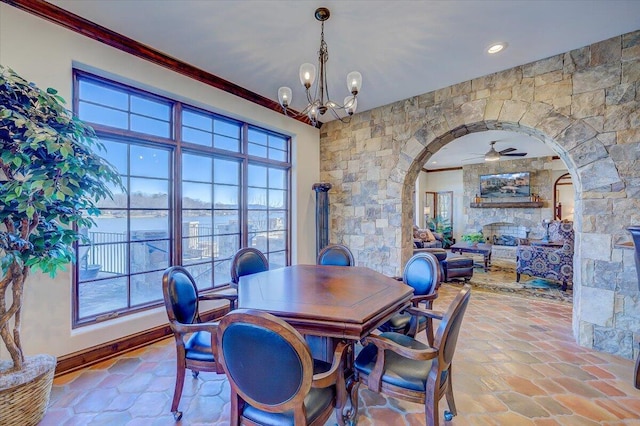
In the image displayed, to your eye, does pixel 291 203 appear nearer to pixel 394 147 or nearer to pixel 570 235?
pixel 394 147

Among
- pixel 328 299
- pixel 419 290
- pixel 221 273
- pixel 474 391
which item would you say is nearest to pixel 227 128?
pixel 221 273

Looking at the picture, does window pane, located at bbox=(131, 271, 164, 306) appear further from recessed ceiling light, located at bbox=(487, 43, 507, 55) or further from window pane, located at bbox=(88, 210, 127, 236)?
recessed ceiling light, located at bbox=(487, 43, 507, 55)

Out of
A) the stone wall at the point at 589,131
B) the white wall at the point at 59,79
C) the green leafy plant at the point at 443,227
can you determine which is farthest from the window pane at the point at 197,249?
the green leafy plant at the point at 443,227

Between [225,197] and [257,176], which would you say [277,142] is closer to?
[257,176]

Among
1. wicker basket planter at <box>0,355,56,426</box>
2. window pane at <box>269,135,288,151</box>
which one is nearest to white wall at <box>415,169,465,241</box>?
window pane at <box>269,135,288,151</box>

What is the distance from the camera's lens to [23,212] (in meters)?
1.75

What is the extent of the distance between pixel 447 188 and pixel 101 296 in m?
10.2

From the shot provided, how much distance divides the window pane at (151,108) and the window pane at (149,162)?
0.38 meters

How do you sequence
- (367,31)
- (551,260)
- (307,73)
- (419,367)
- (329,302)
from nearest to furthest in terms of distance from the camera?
Result: (419,367), (329,302), (307,73), (367,31), (551,260)

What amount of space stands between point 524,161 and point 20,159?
10.5 meters

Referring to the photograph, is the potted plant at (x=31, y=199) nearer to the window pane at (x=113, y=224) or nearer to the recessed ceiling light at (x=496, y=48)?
the window pane at (x=113, y=224)

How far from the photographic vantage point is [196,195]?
3.46 meters

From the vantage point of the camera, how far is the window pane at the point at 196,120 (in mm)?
3381

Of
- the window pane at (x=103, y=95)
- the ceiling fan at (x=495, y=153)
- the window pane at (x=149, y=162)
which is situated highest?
the ceiling fan at (x=495, y=153)
